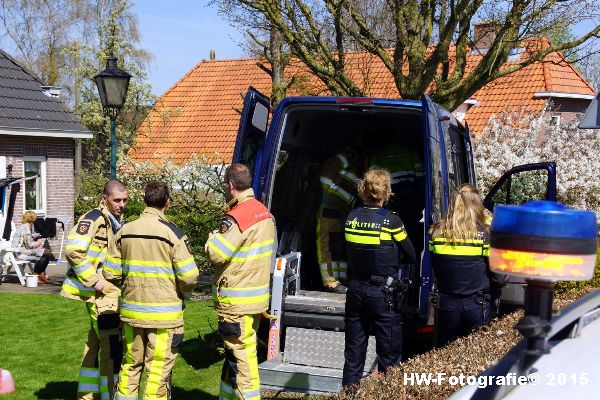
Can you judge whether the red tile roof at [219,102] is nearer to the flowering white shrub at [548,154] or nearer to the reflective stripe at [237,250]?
the flowering white shrub at [548,154]

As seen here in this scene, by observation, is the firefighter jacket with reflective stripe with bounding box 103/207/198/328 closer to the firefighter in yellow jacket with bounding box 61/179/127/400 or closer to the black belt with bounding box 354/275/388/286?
the firefighter in yellow jacket with bounding box 61/179/127/400

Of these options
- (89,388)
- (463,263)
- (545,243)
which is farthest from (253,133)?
(545,243)

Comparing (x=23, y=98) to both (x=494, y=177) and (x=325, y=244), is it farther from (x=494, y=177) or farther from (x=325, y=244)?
(x=325, y=244)

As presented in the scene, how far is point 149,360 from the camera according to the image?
6.23 meters

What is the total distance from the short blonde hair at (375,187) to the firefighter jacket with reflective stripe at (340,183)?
1.96 m

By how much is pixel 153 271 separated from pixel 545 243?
168 inches

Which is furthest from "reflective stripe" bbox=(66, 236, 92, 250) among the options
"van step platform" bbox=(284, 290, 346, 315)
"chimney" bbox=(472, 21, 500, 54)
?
"chimney" bbox=(472, 21, 500, 54)

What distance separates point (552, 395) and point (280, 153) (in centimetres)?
590

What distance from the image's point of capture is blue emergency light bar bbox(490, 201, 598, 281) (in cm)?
225

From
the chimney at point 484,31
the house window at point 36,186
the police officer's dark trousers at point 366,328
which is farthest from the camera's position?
the house window at point 36,186

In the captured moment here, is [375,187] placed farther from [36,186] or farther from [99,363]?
[36,186]

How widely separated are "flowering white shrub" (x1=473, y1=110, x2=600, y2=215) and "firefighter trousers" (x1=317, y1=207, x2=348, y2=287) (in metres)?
8.55

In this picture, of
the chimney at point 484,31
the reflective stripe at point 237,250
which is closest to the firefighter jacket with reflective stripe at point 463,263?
the reflective stripe at point 237,250

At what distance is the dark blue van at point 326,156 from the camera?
7.21 meters
